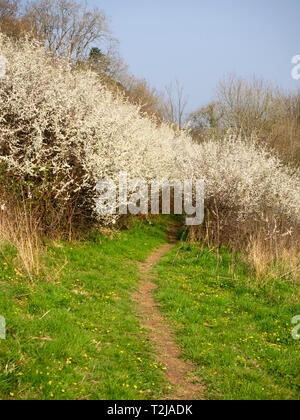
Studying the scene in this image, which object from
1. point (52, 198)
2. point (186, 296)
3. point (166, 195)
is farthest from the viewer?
point (166, 195)

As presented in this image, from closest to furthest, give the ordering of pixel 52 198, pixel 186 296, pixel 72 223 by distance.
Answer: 1. pixel 186 296
2. pixel 52 198
3. pixel 72 223

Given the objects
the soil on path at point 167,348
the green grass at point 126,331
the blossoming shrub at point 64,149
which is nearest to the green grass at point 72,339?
the green grass at point 126,331

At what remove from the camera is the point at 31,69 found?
9945mm

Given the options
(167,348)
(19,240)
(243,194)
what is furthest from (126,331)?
(243,194)

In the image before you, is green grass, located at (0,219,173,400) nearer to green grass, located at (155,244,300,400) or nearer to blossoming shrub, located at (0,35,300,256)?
green grass, located at (155,244,300,400)

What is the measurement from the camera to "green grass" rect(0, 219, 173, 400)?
3.82m

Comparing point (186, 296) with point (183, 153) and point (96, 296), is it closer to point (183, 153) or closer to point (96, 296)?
point (96, 296)

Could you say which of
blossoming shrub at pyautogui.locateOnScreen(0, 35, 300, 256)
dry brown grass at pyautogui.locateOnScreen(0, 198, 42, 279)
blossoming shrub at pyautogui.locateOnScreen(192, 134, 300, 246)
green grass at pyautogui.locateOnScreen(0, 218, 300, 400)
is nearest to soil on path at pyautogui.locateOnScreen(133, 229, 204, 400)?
green grass at pyautogui.locateOnScreen(0, 218, 300, 400)

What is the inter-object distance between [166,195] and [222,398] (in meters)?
15.5

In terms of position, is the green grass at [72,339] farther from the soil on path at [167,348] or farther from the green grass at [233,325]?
the green grass at [233,325]

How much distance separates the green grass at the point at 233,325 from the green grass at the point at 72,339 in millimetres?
746

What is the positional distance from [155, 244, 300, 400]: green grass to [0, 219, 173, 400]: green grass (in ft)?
2.45

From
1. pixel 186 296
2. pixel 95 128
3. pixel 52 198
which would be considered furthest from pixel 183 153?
pixel 186 296

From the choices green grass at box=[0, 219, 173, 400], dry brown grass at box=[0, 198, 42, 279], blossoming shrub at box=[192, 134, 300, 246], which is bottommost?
green grass at box=[0, 219, 173, 400]
